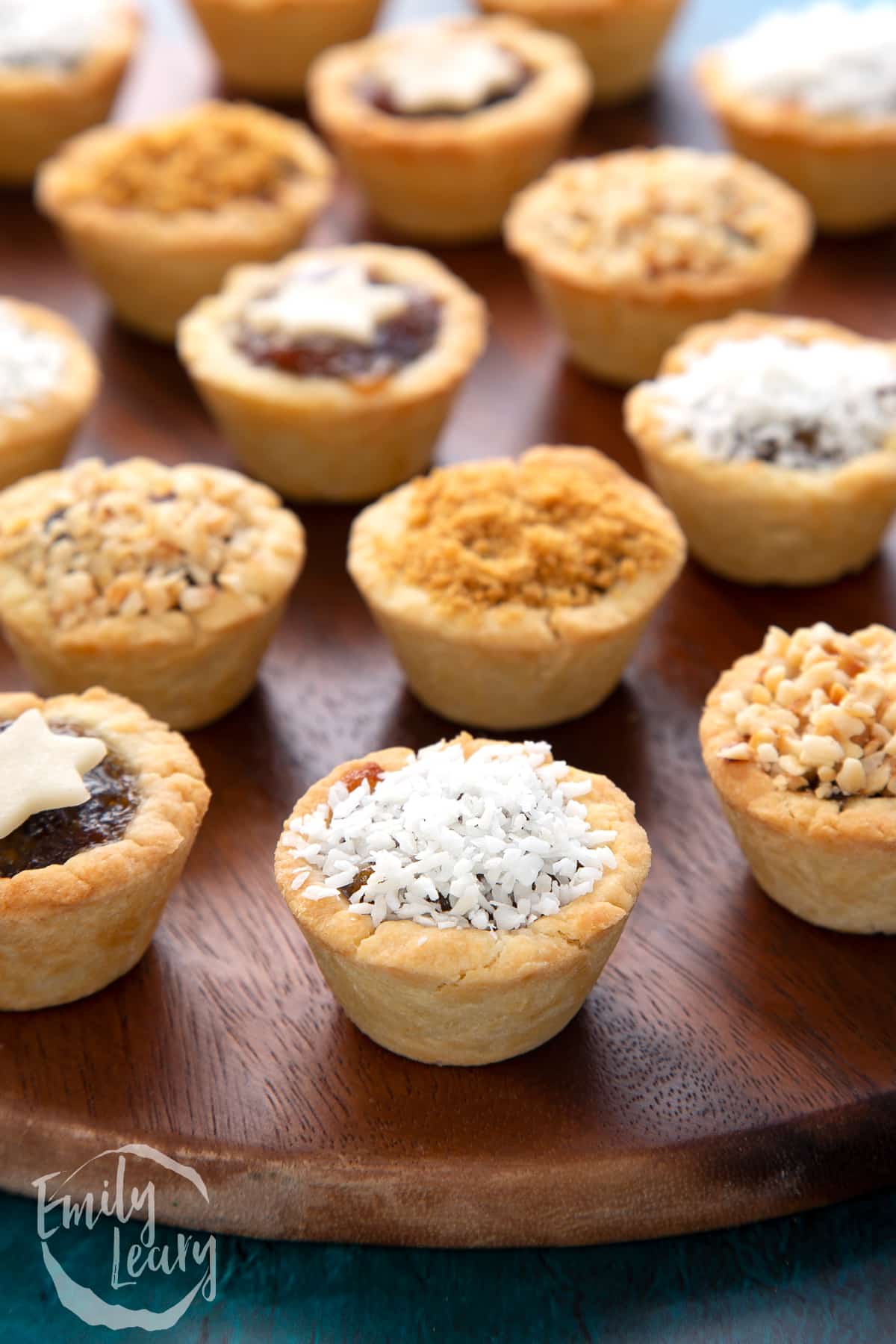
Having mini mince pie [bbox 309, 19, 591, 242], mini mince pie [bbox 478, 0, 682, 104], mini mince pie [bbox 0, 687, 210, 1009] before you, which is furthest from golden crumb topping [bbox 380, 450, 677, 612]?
mini mince pie [bbox 478, 0, 682, 104]

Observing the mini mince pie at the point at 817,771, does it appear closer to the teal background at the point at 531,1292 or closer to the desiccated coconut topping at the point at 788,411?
the teal background at the point at 531,1292

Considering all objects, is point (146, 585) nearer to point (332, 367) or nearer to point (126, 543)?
point (126, 543)

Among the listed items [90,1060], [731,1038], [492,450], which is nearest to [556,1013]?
[731,1038]

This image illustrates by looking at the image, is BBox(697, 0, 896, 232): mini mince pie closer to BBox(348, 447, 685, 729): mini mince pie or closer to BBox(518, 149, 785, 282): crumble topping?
BBox(518, 149, 785, 282): crumble topping

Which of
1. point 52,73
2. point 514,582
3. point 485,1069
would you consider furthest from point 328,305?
point 485,1069

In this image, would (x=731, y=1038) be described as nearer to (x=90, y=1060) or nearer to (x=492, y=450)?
(x=90, y=1060)

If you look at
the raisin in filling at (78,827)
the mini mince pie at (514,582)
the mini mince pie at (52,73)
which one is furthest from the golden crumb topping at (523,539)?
the mini mince pie at (52,73)
